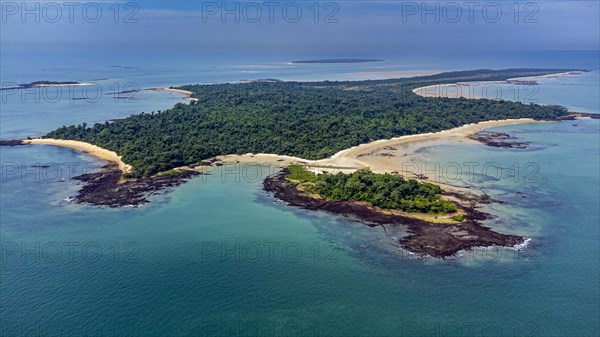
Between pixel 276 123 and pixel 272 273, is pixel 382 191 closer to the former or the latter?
pixel 272 273

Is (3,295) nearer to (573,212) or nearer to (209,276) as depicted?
(209,276)

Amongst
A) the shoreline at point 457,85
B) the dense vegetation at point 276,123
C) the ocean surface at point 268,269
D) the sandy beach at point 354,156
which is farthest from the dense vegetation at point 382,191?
the shoreline at point 457,85

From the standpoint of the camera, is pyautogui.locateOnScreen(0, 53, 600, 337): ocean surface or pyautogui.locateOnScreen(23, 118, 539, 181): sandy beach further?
Result: pyautogui.locateOnScreen(23, 118, 539, 181): sandy beach

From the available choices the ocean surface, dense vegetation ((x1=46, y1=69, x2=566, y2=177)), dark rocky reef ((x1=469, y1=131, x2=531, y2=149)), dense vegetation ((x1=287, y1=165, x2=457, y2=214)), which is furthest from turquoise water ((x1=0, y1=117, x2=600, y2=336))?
dark rocky reef ((x1=469, y1=131, x2=531, y2=149))

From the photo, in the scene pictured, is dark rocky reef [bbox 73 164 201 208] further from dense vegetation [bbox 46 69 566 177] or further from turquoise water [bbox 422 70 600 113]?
turquoise water [bbox 422 70 600 113]

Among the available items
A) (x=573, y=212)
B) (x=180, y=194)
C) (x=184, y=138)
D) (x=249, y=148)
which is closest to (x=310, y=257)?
(x=180, y=194)

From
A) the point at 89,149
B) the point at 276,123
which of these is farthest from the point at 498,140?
the point at 89,149
